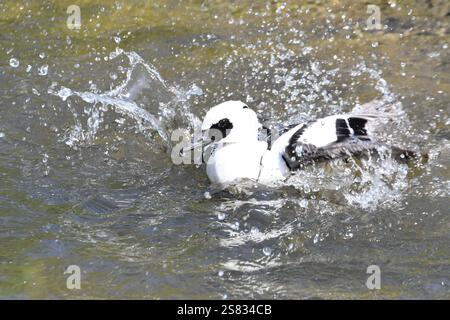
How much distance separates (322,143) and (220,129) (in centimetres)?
72

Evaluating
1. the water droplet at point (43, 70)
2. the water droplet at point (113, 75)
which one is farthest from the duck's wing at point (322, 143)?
the water droplet at point (43, 70)

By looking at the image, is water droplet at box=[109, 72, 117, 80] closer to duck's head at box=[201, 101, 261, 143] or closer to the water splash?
the water splash

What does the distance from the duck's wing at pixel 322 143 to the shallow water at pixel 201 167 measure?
128 millimetres

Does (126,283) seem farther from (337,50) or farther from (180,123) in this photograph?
(337,50)

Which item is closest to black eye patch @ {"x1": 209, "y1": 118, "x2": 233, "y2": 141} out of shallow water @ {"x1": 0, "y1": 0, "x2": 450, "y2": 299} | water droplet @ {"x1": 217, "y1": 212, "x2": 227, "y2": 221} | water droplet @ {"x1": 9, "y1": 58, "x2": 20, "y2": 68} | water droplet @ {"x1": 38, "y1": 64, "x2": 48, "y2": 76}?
shallow water @ {"x1": 0, "y1": 0, "x2": 450, "y2": 299}

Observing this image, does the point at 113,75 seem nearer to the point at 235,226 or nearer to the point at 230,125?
the point at 230,125

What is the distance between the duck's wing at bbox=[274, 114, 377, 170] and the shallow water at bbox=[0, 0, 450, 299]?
13 cm

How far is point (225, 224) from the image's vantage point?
4859mm

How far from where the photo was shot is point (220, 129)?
5293mm

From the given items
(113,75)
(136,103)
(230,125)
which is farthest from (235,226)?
(113,75)

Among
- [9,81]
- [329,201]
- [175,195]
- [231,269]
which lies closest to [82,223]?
[175,195]

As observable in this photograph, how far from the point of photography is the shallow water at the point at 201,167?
14.0 feet

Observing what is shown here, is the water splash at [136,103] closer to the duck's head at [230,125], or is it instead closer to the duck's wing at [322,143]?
the duck's head at [230,125]

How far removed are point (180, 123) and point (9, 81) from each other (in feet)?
5.88
